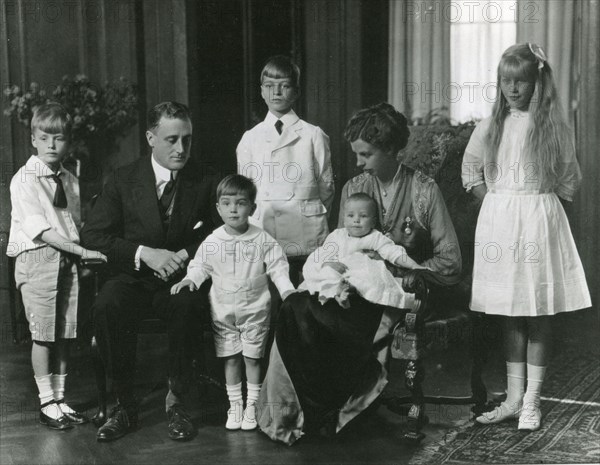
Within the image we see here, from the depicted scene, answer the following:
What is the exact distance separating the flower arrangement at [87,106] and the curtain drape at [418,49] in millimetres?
1923

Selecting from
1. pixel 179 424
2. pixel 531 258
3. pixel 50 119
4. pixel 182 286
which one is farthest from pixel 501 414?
pixel 50 119

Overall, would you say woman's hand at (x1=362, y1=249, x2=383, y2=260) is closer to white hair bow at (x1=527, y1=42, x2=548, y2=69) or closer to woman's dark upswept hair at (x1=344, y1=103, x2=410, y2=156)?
woman's dark upswept hair at (x1=344, y1=103, x2=410, y2=156)

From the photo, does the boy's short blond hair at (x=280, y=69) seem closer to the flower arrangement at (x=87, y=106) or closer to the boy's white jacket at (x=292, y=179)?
the boy's white jacket at (x=292, y=179)

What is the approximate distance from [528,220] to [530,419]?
2.87ft

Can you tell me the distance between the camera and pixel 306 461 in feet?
9.76

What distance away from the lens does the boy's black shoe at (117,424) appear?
3162 mm

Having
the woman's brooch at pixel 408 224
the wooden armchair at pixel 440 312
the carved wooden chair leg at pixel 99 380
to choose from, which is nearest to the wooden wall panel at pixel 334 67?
the wooden armchair at pixel 440 312

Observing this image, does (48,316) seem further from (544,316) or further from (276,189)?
(544,316)

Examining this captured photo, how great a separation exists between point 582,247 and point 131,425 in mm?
2841

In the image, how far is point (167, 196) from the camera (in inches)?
140

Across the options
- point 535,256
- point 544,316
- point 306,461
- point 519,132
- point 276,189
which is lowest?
point 306,461

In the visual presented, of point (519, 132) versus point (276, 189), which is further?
point (276, 189)

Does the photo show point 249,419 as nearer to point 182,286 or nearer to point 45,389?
point 182,286

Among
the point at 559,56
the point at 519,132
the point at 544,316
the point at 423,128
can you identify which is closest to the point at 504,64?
the point at 519,132
